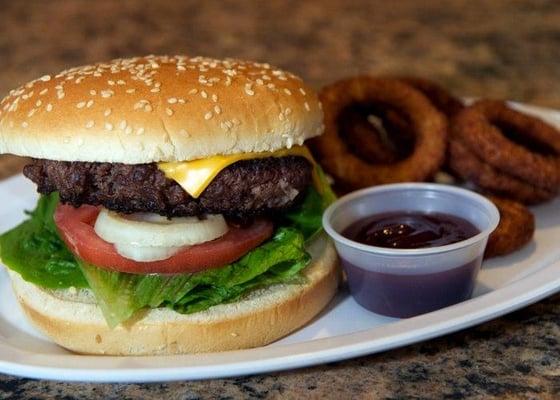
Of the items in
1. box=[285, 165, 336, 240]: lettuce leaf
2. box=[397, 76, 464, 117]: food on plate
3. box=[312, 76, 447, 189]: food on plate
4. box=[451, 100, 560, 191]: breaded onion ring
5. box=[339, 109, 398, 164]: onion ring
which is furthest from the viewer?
box=[397, 76, 464, 117]: food on plate

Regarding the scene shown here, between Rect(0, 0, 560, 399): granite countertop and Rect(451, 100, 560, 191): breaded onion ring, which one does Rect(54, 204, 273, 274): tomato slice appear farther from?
Rect(451, 100, 560, 191): breaded onion ring

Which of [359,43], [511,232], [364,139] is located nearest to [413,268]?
[511,232]

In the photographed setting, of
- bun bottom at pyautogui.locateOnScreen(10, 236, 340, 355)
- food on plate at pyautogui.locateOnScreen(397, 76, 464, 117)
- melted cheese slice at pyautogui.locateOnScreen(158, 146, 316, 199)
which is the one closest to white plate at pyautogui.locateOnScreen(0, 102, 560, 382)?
bun bottom at pyautogui.locateOnScreen(10, 236, 340, 355)

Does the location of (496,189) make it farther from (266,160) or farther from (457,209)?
(266,160)

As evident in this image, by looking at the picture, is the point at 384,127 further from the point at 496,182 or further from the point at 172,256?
the point at 172,256

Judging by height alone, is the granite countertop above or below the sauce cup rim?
below

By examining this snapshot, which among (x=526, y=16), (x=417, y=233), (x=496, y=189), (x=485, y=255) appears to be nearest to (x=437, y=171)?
(x=496, y=189)

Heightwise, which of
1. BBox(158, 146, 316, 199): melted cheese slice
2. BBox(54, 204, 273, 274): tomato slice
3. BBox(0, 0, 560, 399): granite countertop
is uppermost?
BBox(158, 146, 316, 199): melted cheese slice
